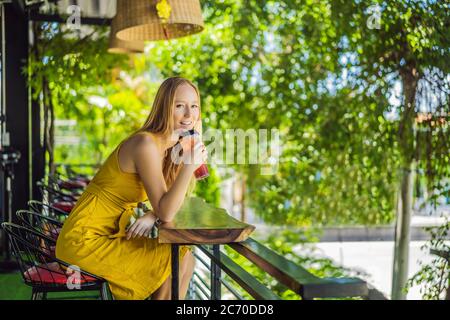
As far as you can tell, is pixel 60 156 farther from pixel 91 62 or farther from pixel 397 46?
pixel 397 46

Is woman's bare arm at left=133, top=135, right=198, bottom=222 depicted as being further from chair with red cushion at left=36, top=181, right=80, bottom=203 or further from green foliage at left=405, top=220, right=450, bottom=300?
green foliage at left=405, top=220, right=450, bottom=300

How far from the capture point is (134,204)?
2.36 metres

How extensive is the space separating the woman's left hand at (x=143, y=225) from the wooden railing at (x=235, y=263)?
92 millimetres

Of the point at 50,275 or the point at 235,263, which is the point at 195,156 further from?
the point at 50,275

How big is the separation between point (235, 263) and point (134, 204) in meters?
0.59

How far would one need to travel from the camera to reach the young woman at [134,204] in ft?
6.99

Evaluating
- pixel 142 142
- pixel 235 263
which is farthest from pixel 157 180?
pixel 235 263

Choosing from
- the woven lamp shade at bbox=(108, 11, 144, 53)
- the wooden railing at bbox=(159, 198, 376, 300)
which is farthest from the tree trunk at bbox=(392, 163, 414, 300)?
the wooden railing at bbox=(159, 198, 376, 300)

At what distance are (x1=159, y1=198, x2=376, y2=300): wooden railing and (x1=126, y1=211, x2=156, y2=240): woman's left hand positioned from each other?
9 cm

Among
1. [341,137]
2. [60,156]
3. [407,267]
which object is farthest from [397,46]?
[60,156]

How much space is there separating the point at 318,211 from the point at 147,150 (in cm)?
593
